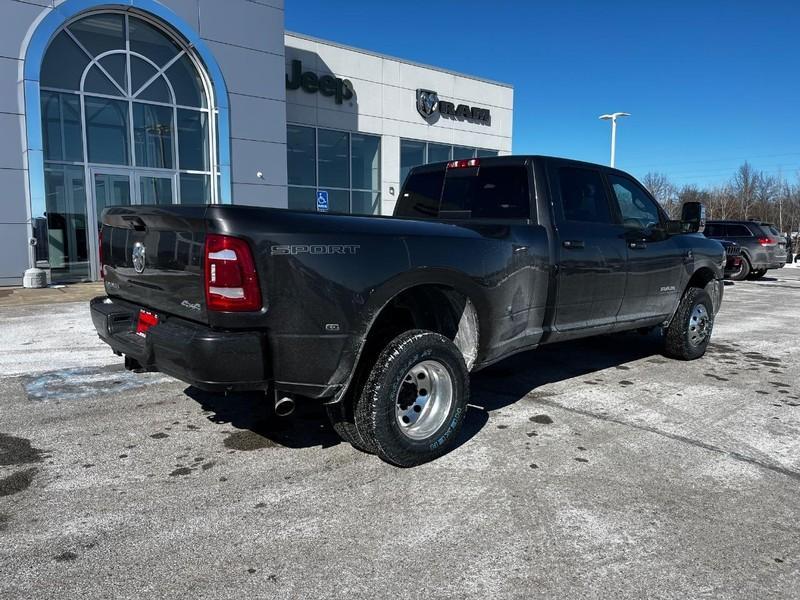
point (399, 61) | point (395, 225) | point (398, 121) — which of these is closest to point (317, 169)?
point (398, 121)

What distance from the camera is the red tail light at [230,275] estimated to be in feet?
9.43

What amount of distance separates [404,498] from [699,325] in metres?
4.69

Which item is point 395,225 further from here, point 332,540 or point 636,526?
point 636,526

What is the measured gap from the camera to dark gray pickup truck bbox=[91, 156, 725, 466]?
2936mm

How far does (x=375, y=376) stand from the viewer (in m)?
3.36

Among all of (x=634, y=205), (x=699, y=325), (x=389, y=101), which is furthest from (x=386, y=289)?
(x=389, y=101)

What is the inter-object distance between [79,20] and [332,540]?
14868 mm

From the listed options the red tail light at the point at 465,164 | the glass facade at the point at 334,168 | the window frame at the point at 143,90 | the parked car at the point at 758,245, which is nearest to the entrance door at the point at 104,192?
the window frame at the point at 143,90

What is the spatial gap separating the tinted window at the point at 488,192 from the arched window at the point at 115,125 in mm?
11696

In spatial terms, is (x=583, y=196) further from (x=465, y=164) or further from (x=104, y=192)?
(x=104, y=192)

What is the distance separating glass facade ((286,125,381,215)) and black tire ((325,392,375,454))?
15.7m

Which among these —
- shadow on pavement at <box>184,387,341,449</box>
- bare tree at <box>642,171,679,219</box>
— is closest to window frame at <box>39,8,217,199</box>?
shadow on pavement at <box>184,387,341,449</box>

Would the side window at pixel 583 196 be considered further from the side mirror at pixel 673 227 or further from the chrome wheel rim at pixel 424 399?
the chrome wheel rim at pixel 424 399

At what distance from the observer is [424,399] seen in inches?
146
